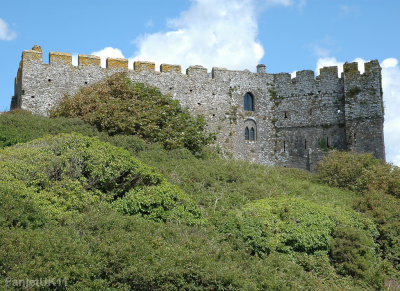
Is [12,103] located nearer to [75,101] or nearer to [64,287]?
[75,101]

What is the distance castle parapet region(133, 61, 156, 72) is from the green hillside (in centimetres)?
691

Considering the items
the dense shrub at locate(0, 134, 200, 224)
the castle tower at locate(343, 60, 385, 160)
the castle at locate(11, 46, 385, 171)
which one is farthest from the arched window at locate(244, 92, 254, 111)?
the dense shrub at locate(0, 134, 200, 224)

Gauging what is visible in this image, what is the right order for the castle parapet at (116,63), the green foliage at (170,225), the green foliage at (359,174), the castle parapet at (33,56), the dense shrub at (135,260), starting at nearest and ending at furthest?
1. the dense shrub at (135,260)
2. the green foliage at (170,225)
3. the green foliage at (359,174)
4. the castle parapet at (33,56)
5. the castle parapet at (116,63)

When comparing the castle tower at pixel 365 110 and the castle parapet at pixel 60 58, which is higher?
the castle parapet at pixel 60 58

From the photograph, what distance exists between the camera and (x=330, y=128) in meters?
31.1

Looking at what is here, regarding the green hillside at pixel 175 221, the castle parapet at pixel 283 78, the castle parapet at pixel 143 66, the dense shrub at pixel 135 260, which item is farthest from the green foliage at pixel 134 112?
the dense shrub at pixel 135 260

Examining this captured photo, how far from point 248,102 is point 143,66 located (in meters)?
6.82

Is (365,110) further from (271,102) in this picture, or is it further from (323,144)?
(271,102)

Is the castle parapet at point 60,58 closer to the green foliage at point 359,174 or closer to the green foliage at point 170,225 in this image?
the green foliage at point 170,225

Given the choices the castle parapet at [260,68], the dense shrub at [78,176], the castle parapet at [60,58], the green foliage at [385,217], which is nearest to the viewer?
the dense shrub at [78,176]

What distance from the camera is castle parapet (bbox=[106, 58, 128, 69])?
94.3 ft

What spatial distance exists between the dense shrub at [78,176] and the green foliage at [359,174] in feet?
30.7

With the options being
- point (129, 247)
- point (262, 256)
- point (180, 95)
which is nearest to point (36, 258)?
point (129, 247)

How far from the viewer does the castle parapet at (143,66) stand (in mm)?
29361
